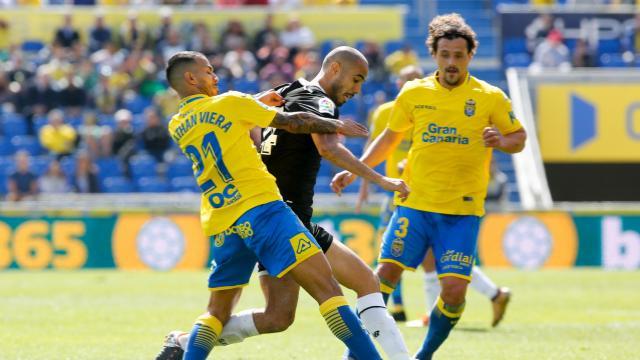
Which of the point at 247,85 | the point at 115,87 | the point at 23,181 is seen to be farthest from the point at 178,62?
the point at 115,87

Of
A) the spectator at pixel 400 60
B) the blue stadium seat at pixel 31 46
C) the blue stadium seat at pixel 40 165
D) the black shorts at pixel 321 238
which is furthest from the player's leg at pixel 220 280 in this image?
the blue stadium seat at pixel 31 46

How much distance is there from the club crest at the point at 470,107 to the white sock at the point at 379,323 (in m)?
1.63

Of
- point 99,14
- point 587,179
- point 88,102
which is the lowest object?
point 587,179

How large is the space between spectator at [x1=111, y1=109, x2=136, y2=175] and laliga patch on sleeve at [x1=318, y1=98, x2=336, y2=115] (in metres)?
17.8

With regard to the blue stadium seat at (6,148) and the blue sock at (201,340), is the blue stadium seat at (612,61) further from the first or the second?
the blue sock at (201,340)

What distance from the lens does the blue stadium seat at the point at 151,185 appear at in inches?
Result: 998

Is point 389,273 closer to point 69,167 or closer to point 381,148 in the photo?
point 381,148

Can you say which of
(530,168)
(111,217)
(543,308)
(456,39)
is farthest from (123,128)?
(456,39)

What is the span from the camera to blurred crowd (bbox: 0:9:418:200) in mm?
25453

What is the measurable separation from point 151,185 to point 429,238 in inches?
650

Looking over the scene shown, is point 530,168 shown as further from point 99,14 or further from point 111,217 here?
point 99,14

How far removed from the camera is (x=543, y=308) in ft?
50.0

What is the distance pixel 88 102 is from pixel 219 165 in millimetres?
20402

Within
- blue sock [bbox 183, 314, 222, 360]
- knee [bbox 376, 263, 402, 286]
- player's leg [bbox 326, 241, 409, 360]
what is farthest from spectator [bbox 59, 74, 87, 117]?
blue sock [bbox 183, 314, 222, 360]
